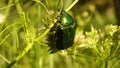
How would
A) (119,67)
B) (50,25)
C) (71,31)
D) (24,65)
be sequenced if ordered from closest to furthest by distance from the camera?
(50,25)
(71,31)
(119,67)
(24,65)

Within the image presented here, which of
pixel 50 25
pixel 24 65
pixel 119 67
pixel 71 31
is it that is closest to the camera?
pixel 50 25

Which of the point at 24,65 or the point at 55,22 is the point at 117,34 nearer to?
the point at 55,22

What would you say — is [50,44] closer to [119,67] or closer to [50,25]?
[50,25]

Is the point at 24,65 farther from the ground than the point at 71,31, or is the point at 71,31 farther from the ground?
the point at 71,31

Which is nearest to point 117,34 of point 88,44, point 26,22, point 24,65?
point 88,44

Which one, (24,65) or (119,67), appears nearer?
(119,67)

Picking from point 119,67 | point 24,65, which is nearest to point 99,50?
point 119,67

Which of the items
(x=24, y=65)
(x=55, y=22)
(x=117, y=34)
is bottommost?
(x=24, y=65)
